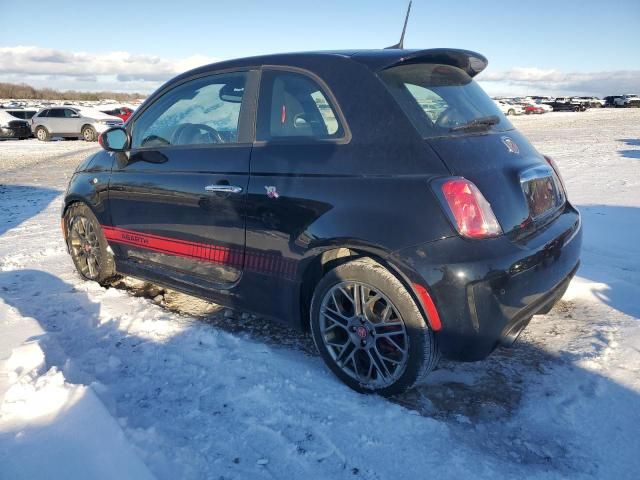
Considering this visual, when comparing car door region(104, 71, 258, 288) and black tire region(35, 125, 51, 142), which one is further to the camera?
black tire region(35, 125, 51, 142)

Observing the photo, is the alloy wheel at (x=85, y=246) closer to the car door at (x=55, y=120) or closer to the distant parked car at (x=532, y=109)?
the car door at (x=55, y=120)

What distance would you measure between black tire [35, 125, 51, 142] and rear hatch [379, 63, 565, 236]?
21812mm

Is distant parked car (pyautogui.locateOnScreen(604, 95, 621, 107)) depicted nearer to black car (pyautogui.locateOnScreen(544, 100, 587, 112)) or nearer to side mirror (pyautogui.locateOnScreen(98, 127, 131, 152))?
black car (pyautogui.locateOnScreen(544, 100, 587, 112))

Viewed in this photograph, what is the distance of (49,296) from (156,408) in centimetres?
207

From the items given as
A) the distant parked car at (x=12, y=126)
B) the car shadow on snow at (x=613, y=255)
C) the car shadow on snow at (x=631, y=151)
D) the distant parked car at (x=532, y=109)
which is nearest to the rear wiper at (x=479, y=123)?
the car shadow on snow at (x=613, y=255)

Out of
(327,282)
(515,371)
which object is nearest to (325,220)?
(327,282)

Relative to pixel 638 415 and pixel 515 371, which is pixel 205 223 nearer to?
pixel 515 371

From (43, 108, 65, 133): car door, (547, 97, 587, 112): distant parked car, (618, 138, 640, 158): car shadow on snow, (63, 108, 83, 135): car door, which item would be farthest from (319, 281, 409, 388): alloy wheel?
(547, 97, 587, 112): distant parked car

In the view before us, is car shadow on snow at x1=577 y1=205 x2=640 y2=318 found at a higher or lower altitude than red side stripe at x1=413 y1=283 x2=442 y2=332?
lower

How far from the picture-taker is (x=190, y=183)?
3.16 metres

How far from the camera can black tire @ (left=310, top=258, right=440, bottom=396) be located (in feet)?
7.70

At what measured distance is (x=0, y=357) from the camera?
105 inches

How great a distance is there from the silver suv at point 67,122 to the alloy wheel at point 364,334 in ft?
65.5

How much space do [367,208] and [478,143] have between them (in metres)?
0.68
